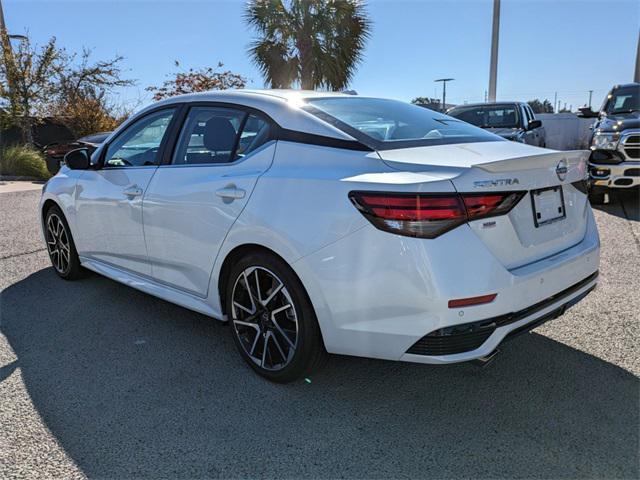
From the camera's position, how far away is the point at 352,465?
2.28 m

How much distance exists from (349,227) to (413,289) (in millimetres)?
405

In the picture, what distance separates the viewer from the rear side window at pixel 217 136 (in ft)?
10.1

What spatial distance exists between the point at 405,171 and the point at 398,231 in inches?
11.9

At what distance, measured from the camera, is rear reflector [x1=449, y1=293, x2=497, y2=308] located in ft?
7.34

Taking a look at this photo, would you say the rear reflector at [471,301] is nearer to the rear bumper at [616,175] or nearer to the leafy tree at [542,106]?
the rear bumper at [616,175]

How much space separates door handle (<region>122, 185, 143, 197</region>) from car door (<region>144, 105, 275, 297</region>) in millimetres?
123

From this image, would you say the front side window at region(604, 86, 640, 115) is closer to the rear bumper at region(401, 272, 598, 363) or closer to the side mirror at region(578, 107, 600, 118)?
the side mirror at region(578, 107, 600, 118)

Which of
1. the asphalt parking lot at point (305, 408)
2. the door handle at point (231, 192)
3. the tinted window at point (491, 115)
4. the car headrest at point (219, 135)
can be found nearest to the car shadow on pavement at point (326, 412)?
the asphalt parking lot at point (305, 408)

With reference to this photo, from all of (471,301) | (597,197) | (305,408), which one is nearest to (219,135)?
(305,408)

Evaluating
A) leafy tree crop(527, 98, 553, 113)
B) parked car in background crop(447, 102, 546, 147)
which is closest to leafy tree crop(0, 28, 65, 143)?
parked car in background crop(447, 102, 546, 147)

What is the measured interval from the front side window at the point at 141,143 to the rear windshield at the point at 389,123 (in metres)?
1.22

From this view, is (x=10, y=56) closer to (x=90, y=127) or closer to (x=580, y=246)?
(x=90, y=127)

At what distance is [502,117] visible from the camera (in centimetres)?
1008

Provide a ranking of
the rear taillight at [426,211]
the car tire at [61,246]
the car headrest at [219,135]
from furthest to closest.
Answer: the car tire at [61,246] → the car headrest at [219,135] → the rear taillight at [426,211]
